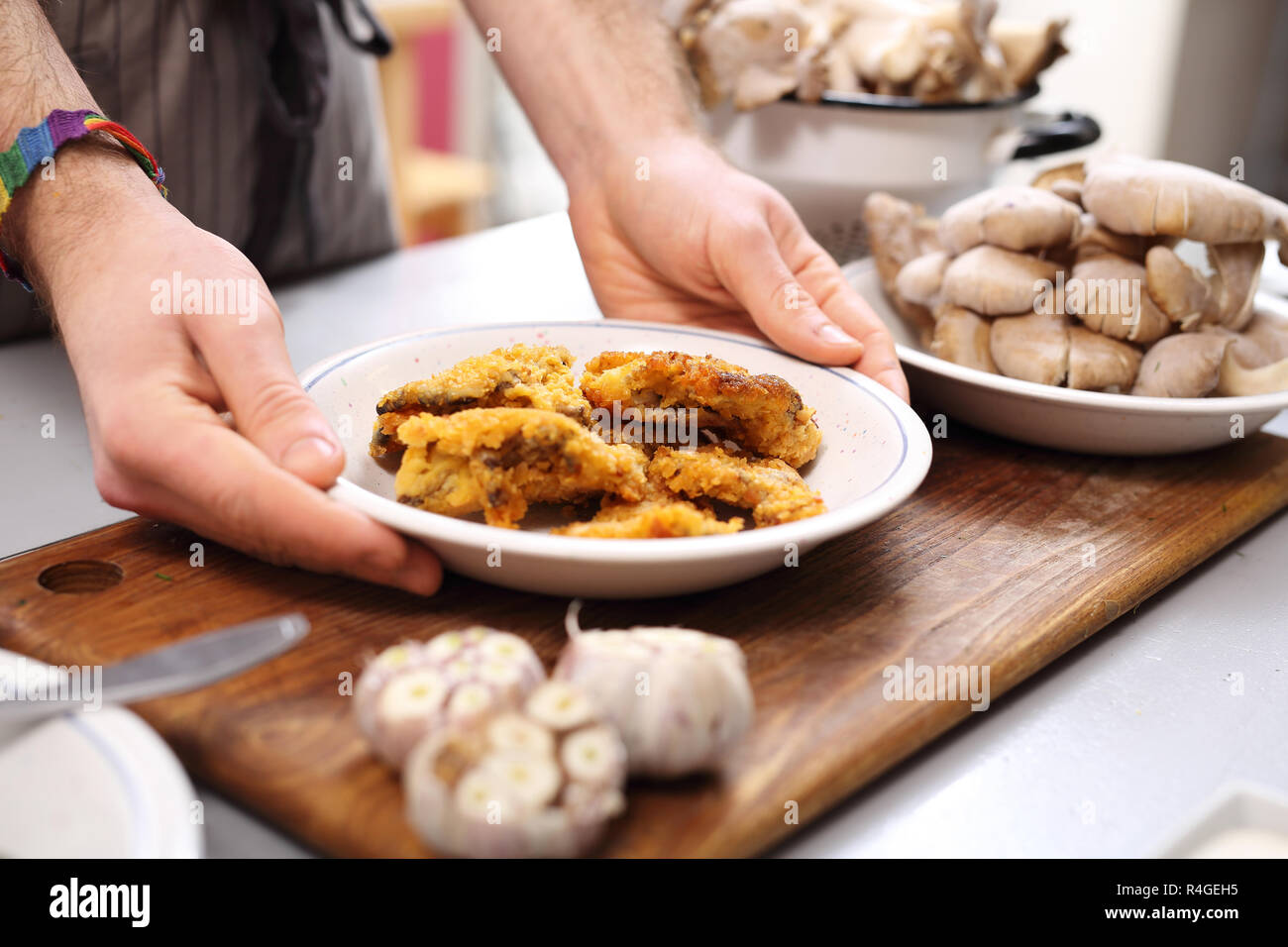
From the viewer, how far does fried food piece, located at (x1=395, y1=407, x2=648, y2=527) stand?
108cm

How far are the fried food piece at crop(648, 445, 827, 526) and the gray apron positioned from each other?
119cm

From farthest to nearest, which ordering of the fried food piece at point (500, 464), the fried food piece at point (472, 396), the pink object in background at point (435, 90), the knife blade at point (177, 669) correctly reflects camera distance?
the pink object in background at point (435, 90) < the fried food piece at point (472, 396) < the fried food piece at point (500, 464) < the knife blade at point (177, 669)

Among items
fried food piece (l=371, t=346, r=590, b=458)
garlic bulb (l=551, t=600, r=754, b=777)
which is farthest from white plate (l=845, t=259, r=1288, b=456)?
garlic bulb (l=551, t=600, r=754, b=777)

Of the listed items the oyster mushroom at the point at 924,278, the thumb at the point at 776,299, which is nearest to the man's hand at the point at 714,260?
the thumb at the point at 776,299

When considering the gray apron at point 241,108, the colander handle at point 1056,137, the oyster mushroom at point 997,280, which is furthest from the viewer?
the colander handle at point 1056,137

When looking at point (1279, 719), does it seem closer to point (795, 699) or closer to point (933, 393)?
point (795, 699)

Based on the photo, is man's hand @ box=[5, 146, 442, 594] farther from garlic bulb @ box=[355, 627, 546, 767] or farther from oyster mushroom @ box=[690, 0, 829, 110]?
oyster mushroom @ box=[690, 0, 829, 110]

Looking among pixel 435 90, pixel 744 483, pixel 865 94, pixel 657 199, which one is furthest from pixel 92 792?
pixel 435 90

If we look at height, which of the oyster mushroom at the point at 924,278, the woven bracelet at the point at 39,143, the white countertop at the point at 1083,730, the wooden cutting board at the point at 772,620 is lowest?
the white countertop at the point at 1083,730

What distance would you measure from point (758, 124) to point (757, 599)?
114cm

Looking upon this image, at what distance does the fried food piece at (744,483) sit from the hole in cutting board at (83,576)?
21.8 inches

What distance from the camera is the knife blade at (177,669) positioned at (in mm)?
799

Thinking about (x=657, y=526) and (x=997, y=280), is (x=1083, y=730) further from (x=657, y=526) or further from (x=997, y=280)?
(x=997, y=280)

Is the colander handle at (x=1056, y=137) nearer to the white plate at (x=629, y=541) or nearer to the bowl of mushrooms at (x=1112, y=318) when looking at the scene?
the bowl of mushrooms at (x=1112, y=318)
